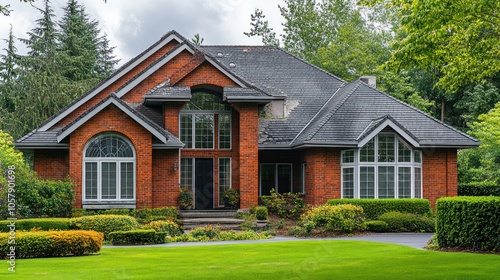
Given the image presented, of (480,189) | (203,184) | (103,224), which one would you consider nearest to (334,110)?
(203,184)

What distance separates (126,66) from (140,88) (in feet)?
5.76

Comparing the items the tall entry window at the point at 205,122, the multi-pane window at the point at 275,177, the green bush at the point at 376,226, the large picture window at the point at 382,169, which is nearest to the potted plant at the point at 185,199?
the tall entry window at the point at 205,122

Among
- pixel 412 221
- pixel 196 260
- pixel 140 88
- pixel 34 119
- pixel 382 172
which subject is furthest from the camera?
pixel 34 119

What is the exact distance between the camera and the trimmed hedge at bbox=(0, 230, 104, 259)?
18641 mm

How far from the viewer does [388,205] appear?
28859 millimetres

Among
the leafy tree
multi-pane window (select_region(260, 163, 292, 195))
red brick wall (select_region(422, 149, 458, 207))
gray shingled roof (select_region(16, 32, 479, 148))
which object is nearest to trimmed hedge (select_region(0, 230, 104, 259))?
gray shingled roof (select_region(16, 32, 479, 148))

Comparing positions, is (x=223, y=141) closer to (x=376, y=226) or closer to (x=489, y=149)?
(x=376, y=226)

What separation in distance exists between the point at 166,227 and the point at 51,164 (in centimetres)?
805

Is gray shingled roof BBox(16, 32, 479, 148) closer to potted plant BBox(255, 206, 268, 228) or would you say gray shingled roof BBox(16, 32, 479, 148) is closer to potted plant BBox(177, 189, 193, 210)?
potted plant BBox(177, 189, 193, 210)

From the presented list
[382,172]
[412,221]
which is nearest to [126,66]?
[382,172]

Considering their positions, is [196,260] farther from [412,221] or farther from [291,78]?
[291,78]

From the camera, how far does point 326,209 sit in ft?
87.0

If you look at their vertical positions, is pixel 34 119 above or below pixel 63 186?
above

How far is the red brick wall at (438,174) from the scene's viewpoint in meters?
31.4
